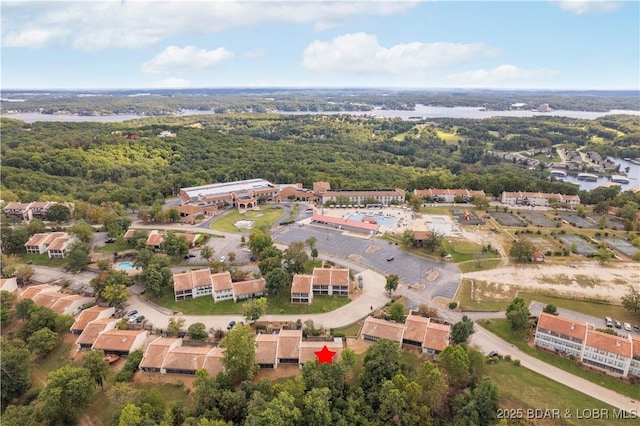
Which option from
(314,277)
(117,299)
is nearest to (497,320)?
(314,277)

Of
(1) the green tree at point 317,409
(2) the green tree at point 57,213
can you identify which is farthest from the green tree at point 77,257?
(1) the green tree at point 317,409

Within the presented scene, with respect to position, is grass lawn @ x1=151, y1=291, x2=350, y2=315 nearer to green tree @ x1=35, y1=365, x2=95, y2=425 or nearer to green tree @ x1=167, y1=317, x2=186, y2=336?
green tree @ x1=167, y1=317, x2=186, y2=336

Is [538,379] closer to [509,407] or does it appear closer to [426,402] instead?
[509,407]

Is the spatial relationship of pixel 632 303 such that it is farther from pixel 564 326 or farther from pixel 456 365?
pixel 456 365

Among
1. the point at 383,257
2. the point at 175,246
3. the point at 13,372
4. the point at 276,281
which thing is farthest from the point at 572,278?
the point at 13,372

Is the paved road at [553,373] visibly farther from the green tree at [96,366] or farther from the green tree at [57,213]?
the green tree at [57,213]

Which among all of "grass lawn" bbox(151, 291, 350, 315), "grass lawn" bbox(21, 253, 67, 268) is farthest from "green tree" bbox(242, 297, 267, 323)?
"grass lawn" bbox(21, 253, 67, 268)
